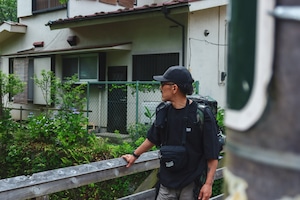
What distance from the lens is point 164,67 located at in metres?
10.7

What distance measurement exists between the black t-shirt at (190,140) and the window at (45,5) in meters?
10.7

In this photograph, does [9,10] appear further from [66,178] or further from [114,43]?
[66,178]

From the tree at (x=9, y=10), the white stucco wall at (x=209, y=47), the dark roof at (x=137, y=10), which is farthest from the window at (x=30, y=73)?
the tree at (x=9, y=10)

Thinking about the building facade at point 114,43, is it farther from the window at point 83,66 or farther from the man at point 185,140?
the man at point 185,140

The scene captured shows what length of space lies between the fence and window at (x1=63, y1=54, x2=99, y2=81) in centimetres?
882

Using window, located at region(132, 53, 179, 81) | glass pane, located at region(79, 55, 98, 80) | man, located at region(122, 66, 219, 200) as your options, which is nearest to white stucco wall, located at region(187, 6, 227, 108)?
window, located at region(132, 53, 179, 81)

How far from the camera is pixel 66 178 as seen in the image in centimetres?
280

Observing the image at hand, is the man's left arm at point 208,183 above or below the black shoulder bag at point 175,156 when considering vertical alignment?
below

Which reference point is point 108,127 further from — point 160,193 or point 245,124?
point 245,124

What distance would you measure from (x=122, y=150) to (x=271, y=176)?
17.5ft

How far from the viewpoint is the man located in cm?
311

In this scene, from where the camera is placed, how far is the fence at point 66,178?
245 centimetres

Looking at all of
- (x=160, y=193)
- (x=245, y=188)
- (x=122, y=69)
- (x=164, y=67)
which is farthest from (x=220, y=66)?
(x=245, y=188)

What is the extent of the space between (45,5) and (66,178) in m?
12.2
